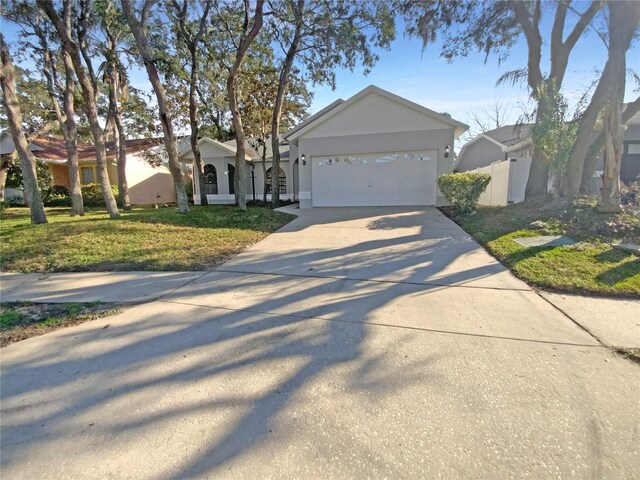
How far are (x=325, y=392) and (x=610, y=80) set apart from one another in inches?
409

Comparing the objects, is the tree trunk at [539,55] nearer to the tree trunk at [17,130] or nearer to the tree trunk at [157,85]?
the tree trunk at [157,85]

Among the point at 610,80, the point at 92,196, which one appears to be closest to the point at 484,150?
the point at 610,80

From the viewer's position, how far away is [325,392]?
7.50ft

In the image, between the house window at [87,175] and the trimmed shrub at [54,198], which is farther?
the house window at [87,175]

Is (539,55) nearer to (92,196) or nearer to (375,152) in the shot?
(375,152)

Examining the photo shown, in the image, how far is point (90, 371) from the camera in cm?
264

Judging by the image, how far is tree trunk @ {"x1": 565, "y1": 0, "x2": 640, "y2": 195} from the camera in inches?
277

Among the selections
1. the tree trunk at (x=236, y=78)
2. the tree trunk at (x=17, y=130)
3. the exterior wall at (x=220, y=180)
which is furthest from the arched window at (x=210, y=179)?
the tree trunk at (x=17, y=130)

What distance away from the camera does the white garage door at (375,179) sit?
13.5 m

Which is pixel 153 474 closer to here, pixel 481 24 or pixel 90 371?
pixel 90 371

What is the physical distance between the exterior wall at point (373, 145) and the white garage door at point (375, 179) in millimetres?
214

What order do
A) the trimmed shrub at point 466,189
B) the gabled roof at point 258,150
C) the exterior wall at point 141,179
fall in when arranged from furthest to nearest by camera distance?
the exterior wall at point 141,179
the gabled roof at point 258,150
the trimmed shrub at point 466,189

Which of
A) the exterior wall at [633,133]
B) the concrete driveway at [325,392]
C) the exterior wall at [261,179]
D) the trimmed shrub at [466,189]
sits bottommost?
the concrete driveway at [325,392]

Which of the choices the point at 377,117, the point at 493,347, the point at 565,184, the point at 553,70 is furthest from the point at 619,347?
the point at 377,117
